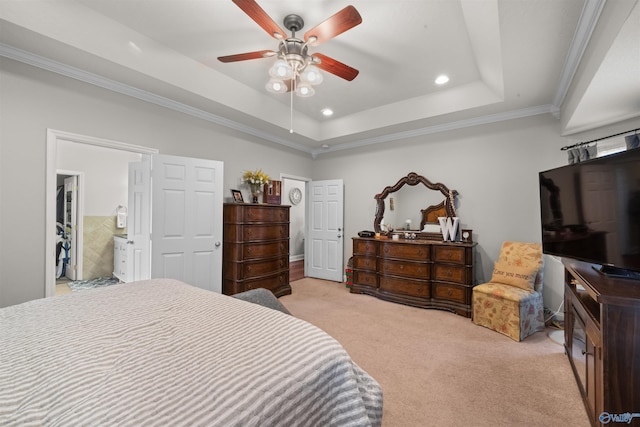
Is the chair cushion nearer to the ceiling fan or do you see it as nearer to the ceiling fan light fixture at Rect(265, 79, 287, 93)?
the ceiling fan

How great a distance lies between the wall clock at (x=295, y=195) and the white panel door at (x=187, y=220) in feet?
12.1

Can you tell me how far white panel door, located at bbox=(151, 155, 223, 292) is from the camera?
122 inches

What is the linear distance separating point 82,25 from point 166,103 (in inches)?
41.4

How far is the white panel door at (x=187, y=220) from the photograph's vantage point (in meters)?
3.11

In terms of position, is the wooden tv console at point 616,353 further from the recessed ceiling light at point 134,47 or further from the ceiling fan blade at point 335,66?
the recessed ceiling light at point 134,47

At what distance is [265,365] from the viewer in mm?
784

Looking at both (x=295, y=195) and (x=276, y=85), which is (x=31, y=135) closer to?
(x=276, y=85)

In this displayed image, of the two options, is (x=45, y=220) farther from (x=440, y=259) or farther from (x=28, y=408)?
(x=440, y=259)

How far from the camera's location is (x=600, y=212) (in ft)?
→ 5.75

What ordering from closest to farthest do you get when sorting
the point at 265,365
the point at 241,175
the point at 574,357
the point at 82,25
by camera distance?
1. the point at 265,365
2. the point at 574,357
3. the point at 82,25
4. the point at 241,175

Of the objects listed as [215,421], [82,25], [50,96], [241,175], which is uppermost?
[82,25]

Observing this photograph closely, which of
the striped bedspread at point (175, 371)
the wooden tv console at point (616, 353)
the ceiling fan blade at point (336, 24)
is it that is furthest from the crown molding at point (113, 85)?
the wooden tv console at point (616, 353)

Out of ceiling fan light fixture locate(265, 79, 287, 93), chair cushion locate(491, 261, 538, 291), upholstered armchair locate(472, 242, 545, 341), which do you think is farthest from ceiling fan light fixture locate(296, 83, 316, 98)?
chair cushion locate(491, 261, 538, 291)

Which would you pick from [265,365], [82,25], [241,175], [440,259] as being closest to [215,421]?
[265,365]
